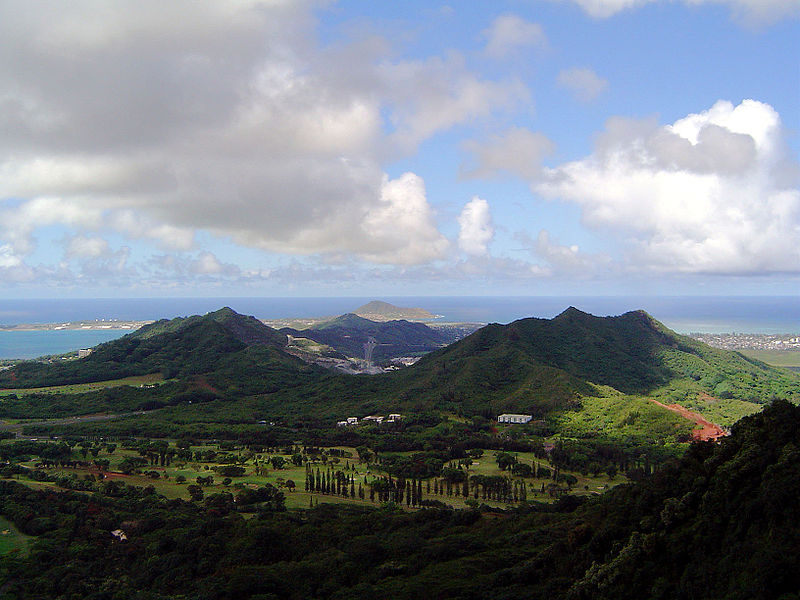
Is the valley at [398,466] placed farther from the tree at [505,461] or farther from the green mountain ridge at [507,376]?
the green mountain ridge at [507,376]

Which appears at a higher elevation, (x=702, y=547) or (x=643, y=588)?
(x=702, y=547)

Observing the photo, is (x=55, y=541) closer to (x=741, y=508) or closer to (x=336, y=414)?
(x=741, y=508)

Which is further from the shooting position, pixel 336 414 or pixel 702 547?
pixel 336 414

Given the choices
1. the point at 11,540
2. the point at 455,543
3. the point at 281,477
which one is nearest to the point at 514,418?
the point at 281,477

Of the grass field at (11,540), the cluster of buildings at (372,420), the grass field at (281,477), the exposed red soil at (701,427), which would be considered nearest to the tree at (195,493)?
the grass field at (281,477)

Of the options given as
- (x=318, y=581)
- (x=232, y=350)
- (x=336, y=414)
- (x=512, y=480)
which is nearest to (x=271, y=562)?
(x=318, y=581)

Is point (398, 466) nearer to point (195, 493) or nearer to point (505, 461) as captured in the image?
point (505, 461)
